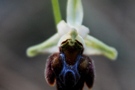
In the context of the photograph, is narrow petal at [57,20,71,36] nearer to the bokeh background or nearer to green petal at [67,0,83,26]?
green petal at [67,0,83,26]

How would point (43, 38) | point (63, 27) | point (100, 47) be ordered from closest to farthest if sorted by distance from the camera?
point (63, 27) < point (100, 47) < point (43, 38)

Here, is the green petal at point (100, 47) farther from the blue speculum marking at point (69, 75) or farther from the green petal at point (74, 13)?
the blue speculum marking at point (69, 75)

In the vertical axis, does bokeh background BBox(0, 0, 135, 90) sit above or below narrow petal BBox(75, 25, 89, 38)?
below

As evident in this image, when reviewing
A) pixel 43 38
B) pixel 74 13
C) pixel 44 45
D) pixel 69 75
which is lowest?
pixel 43 38

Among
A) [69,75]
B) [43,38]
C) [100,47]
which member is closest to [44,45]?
[100,47]

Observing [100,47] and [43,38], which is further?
[43,38]

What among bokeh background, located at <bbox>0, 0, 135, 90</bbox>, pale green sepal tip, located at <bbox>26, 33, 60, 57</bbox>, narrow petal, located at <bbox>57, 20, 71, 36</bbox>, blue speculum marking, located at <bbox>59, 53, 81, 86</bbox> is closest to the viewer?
blue speculum marking, located at <bbox>59, 53, 81, 86</bbox>

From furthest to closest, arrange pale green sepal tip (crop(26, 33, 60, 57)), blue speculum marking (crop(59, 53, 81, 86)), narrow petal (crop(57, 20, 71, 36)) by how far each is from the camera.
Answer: pale green sepal tip (crop(26, 33, 60, 57)) < narrow petal (crop(57, 20, 71, 36)) < blue speculum marking (crop(59, 53, 81, 86))

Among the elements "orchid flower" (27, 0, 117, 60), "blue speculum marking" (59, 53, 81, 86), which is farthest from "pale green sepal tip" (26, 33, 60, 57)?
"blue speculum marking" (59, 53, 81, 86)

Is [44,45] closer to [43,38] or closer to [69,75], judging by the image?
[69,75]
